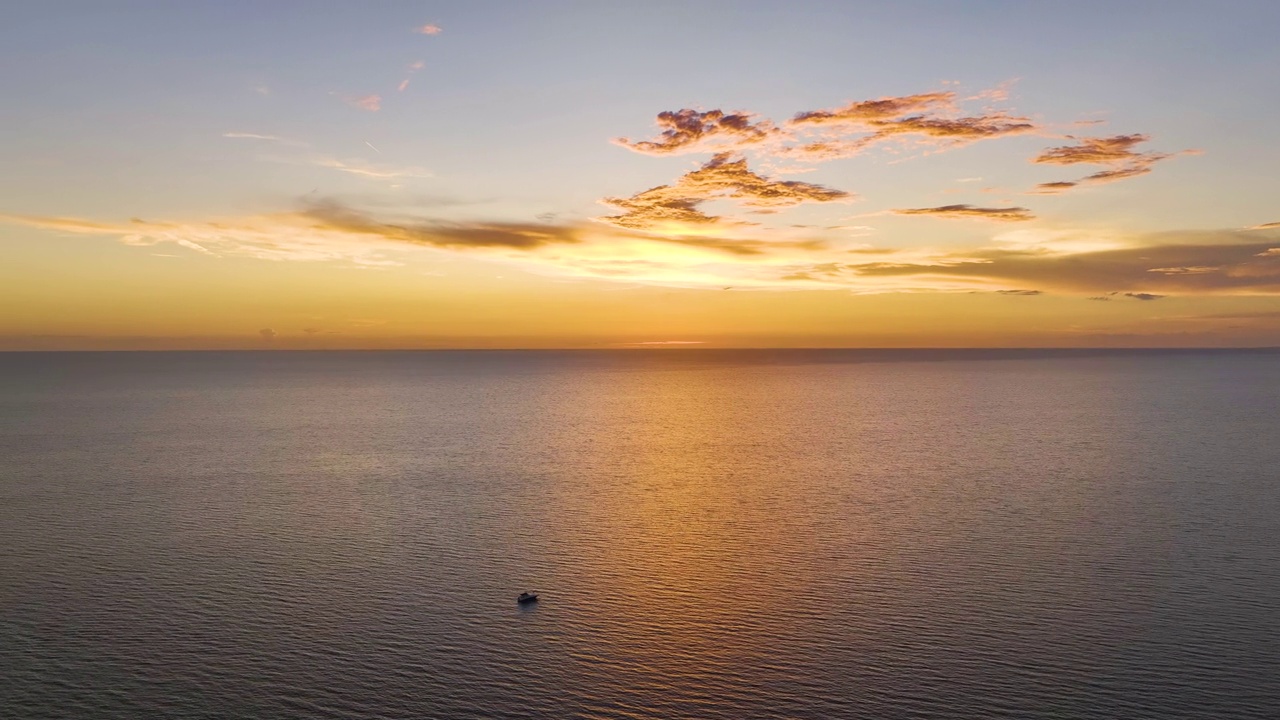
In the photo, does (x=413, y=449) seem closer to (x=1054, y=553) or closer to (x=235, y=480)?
(x=235, y=480)

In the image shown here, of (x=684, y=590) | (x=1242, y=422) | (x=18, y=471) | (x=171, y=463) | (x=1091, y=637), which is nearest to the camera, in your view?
(x=1091, y=637)

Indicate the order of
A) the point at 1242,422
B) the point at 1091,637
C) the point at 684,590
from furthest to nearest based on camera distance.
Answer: the point at 1242,422 < the point at 684,590 < the point at 1091,637

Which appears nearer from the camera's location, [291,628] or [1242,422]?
[291,628]

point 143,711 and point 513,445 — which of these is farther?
point 513,445

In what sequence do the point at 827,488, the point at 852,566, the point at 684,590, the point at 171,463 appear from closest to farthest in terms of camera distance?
1. the point at 684,590
2. the point at 852,566
3. the point at 827,488
4. the point at 171,463

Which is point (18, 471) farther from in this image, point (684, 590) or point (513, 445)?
point (684, 590)

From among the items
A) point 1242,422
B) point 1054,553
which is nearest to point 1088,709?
point 1054,553


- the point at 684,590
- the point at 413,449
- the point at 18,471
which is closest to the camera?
the point at 684,590

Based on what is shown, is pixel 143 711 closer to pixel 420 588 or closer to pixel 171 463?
pixel 420 588

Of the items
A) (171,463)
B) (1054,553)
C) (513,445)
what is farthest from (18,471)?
(1054,553)
